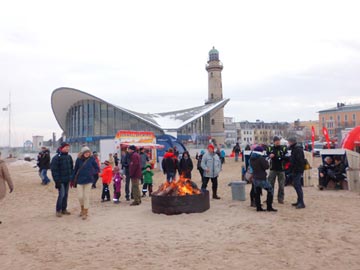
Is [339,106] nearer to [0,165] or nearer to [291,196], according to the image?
[291,196]

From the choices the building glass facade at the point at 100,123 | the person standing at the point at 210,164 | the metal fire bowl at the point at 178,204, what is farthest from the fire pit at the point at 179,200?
the building glass facade at the point at 100,123

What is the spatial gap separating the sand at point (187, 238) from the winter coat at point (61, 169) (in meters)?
0.82

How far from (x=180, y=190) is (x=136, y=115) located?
36379 millimetres

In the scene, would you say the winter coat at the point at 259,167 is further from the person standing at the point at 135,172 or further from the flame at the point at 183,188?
the person standing at the point at 135,172

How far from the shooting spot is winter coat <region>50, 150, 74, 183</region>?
7.46m

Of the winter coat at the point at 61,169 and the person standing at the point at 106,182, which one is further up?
the winter coat at the point at 61,169

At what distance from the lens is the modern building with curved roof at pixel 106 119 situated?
43625 mm

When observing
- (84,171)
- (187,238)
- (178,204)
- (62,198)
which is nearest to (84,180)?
(84,171)

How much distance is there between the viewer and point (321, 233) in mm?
5547

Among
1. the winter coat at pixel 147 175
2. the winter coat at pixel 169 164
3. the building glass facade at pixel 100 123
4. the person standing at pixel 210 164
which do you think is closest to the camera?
the person standing at pixel 210 164

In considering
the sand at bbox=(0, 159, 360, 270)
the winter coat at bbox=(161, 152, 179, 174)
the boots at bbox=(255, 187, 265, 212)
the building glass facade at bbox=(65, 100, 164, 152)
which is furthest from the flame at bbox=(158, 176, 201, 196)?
the building glass facade at bbox=(65, 100, 164, 152)

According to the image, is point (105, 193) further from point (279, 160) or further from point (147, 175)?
point (279, 160)

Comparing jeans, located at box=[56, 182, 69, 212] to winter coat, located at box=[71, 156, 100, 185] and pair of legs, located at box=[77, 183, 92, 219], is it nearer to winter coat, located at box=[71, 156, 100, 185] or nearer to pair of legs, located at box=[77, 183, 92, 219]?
winter coat, located at box=[71, 156, 100, 185]

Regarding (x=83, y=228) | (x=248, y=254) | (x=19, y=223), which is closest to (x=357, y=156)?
(x=248, y=254)
